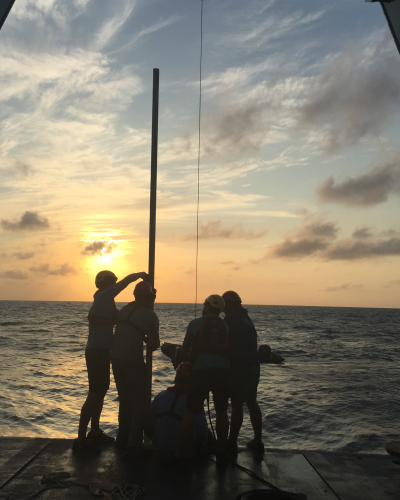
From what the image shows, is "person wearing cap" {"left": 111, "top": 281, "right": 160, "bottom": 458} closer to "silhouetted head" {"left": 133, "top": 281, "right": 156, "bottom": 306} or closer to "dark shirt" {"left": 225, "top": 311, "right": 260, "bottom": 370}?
"silhouetted head" {"left": 133, "top": 281, "right": 156, "bottom": 306}

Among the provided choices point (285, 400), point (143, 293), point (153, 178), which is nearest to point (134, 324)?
point (143, 293)

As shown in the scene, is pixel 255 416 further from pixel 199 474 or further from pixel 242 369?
pixel 199 474

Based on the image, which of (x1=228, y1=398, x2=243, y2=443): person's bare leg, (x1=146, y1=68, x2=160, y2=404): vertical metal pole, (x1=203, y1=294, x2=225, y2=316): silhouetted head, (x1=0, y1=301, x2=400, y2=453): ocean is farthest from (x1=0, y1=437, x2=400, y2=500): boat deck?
(x1=0, y1=301, x2=400, y2=453): ocean

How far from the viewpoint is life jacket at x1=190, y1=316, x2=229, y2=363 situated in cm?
548

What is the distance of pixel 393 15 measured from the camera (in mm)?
4664

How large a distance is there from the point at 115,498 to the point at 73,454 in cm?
156

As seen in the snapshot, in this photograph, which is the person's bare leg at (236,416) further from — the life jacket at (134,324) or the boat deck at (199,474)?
the life jacket at (134,324)

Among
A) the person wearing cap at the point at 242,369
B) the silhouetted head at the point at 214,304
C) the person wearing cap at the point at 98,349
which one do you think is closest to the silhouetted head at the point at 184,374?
the person wearing cap at the point at 242,369

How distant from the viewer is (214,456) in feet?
18.9

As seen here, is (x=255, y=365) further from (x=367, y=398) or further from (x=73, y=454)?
(x=367, y=398)

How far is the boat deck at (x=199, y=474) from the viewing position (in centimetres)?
458

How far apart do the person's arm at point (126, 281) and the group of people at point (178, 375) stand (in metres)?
0.01

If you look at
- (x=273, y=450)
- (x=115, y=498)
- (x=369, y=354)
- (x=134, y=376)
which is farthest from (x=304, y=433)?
(x=369, y=354)

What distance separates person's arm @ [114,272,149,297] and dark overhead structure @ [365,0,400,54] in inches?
151
